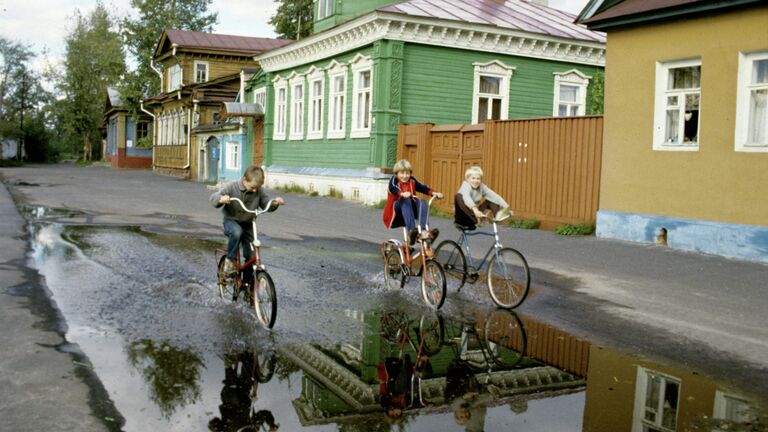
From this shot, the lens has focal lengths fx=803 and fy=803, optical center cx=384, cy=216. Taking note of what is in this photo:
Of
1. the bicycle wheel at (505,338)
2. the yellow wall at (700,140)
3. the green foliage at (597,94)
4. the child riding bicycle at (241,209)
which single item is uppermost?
the green foliage at (597,94)

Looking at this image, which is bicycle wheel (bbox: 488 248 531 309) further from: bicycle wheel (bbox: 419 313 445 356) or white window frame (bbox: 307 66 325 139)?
white window frame (bbox: 307 66 325 139)

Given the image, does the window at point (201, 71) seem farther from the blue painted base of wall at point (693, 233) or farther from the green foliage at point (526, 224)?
the blue painted base of wall at point (693, 233)

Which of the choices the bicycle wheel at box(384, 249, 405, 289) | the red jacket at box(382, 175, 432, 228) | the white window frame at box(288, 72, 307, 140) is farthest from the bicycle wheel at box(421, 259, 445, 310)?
the white window frame at box(288, 72, 307, 140)

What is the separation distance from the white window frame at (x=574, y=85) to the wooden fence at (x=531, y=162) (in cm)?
755

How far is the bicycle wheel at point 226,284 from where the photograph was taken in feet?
25.9

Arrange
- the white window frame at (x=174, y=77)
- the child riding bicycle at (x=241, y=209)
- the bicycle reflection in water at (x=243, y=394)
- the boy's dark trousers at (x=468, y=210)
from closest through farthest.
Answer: the bicycle reflection in water at (x=243, y=394) → the child riding bicycle at (x=241, y=209) → the boy's dark trousers at (x=468, y=210) → the white window frame at (x=174, y=77)

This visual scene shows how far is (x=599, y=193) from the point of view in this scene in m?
15.9

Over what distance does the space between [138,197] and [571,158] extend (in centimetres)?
1493

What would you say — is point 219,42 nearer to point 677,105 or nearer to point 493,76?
point 493,76

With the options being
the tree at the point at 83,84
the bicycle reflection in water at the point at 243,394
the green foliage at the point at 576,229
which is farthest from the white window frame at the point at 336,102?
the tree at the point at 83,84

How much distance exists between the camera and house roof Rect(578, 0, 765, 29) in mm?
13141

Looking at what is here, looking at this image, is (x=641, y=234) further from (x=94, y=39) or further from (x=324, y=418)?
(x=94, y=39)

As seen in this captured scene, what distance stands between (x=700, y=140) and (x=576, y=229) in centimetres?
340

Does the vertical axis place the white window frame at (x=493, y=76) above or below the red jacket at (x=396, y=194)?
above
